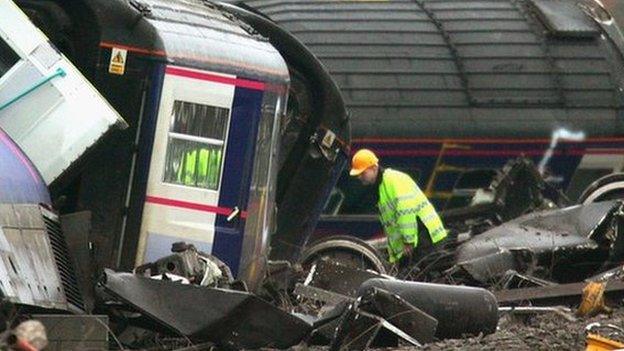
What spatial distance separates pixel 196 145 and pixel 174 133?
20 cm

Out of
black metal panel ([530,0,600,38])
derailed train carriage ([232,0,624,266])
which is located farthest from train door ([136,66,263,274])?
black metal panel ([530,0,600,38])

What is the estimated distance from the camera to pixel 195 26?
38.9 ft

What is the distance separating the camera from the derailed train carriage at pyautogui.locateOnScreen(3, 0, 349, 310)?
1106 centimetres

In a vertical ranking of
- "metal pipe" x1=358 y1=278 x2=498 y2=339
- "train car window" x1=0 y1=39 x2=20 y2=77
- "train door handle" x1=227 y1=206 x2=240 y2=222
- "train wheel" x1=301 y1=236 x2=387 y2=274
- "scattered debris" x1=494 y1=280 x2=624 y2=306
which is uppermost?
"train car window" x1=0 y1=39 x2=20 y2=77

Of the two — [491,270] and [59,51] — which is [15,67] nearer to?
[59,51]

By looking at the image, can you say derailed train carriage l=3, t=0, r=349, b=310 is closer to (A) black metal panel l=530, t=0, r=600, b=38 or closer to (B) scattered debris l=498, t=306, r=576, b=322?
(B) scattered debris l=498, t=306, r=576, b=322

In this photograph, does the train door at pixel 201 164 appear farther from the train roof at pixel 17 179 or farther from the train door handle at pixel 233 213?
the train roof at pixel 17 179

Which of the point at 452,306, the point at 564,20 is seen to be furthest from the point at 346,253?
the point at 564,20

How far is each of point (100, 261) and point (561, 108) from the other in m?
10.2

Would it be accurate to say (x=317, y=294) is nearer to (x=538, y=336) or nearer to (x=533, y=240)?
(x=538, y=336)

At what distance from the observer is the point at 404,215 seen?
1452 centimetres

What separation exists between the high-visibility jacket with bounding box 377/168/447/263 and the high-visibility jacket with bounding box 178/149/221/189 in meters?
3.15

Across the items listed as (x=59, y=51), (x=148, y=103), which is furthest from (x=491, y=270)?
(x=59, y=51)

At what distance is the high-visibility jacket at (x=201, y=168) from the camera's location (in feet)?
37.5
